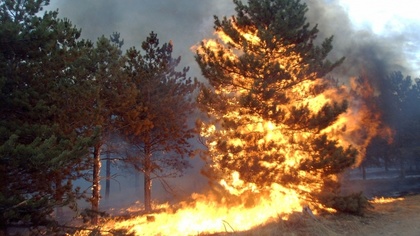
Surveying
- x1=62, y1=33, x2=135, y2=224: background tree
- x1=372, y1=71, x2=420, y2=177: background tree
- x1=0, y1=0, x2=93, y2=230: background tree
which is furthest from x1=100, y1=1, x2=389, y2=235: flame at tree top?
x1=372, y1=71, x2=420, y2=177: background tree

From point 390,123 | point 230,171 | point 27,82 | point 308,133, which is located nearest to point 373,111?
point 390,123

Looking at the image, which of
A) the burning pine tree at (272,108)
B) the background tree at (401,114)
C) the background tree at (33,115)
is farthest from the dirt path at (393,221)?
the background tree at (401,114)

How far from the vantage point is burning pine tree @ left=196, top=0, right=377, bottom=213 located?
546 inches

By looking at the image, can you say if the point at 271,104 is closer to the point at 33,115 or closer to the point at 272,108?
the point at 272,108

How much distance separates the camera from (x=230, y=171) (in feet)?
50.2

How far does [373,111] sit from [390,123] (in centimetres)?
295

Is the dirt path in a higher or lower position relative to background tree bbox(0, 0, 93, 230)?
lower

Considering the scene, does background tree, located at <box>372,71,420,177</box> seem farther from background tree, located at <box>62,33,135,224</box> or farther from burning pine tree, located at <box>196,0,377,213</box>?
background tree, located at <box>62,33,135,224</box>

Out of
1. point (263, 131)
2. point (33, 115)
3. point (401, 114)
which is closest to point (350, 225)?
point (263, 131)

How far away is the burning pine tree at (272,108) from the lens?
45.5 ft

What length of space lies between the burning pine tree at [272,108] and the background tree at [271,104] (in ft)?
0.15

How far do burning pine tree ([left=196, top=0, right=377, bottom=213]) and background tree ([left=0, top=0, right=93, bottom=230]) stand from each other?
711 centimetres

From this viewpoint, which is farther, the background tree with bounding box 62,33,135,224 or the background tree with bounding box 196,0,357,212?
the background tree with bounding box 196,0,357,212

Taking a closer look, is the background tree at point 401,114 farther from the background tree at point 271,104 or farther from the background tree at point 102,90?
the background tree at point 102,90
